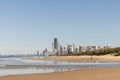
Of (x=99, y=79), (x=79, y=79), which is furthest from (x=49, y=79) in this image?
(x=99, y=79)

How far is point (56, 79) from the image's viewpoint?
1880 centimetres

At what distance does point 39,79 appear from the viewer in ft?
62.1

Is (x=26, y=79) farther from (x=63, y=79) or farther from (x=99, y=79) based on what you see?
(x=99, y=79)

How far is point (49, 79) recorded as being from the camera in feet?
62.2

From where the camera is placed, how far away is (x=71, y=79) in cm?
1892

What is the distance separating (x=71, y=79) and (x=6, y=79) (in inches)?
178

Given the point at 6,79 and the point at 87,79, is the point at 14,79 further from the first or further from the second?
the point at 87,79

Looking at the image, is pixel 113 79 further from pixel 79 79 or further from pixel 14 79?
pixel 14 79

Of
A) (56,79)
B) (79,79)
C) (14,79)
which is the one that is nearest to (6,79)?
(14,79)

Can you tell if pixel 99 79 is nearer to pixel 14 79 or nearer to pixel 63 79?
pixel 63 79

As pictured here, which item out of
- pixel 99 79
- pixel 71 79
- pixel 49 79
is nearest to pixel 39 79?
pixel 49 79

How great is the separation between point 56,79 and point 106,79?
3340 mm

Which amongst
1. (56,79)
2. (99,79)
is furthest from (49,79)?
(99,79)

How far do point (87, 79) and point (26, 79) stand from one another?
4.15 metres
